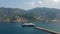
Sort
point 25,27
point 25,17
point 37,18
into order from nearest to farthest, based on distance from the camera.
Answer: point 25,17, point 37,18, point 25,27

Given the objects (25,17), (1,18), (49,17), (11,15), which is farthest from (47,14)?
(1,18)

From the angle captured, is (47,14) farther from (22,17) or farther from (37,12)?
(22,17)

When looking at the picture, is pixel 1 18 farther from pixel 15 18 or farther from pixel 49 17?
pixel 49 17

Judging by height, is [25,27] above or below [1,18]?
below

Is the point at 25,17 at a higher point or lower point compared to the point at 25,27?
higher

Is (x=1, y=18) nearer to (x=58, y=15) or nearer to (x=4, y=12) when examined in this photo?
(x=4, y=12)

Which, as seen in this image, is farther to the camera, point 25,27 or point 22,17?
point 25,27

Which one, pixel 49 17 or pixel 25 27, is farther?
pixel 25 27

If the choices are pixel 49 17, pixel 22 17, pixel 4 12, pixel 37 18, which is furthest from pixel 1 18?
pixel 49 17

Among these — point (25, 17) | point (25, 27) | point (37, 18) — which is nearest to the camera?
point (25, 17)
